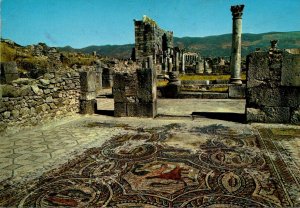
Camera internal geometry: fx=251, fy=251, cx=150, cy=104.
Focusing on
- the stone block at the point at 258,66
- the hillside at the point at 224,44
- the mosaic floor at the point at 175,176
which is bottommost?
the mosaic floor at the point at 175,176

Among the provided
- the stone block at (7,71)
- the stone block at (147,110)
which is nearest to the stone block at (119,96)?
the stone block at (147,110)

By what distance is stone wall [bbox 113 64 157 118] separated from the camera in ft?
25.0

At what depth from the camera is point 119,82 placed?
7891 millimetres

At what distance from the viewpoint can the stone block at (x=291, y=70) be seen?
6.15m

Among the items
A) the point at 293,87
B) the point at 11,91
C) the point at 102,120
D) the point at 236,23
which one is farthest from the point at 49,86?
the point at 236,23

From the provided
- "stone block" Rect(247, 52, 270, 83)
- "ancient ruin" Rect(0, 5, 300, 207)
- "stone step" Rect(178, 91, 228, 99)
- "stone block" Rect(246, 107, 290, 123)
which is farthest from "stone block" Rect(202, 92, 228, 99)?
"stone block" Rect(247, 52, 270, 83)

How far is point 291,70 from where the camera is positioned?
6.22m

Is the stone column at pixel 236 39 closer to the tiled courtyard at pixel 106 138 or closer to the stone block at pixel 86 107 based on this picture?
the tiled courtyard at pixel 106 138

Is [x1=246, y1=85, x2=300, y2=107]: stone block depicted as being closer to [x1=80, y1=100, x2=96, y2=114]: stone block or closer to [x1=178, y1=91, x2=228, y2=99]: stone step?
[x1=80, y1=100, x2=96, y2=114]: stone block

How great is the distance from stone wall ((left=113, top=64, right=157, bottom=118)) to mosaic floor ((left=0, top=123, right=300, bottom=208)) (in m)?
2.51

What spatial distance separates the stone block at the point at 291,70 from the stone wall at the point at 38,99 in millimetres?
6136

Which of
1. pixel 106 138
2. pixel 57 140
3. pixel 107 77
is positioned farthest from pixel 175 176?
pixel 107 77

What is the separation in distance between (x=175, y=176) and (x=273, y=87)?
14.1 feet

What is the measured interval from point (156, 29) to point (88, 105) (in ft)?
74.7
